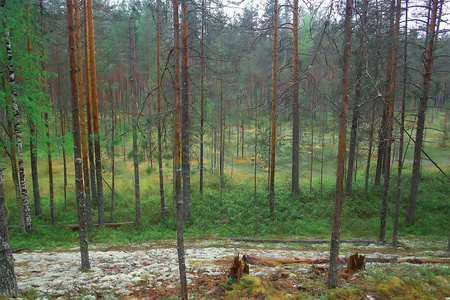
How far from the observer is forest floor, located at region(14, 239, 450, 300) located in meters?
6.61

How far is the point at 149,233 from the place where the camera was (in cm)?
1470

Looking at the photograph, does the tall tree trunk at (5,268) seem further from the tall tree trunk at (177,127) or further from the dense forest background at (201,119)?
the tall tree trunk at (177,127)

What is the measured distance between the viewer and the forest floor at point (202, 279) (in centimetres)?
661

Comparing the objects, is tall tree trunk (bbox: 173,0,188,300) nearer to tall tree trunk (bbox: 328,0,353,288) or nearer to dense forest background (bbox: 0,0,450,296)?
dense forest background (bbox: 0,0,450,296)

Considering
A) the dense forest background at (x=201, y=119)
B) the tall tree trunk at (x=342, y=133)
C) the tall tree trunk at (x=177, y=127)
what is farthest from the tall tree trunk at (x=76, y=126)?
the tall tree trunk at (x=342, y=133)

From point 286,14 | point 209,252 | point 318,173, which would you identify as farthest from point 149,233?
point 286,14

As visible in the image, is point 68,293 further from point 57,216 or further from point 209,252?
point 57,216

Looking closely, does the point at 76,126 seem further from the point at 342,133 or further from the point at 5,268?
the point at 342,133

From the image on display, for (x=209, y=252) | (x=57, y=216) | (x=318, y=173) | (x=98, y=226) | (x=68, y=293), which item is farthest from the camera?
(x=318, y=173)

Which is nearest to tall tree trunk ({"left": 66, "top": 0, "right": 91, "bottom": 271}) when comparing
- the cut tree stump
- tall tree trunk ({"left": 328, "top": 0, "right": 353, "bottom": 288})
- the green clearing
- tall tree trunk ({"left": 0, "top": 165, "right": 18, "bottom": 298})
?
tall tree trunk ({"left": 0, "top": 165, "right": 18, "bottom": 298})

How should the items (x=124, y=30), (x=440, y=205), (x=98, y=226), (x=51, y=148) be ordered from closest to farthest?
(x=51, y=148) → (x=98, y=226) → (x=440, y=205) → (x=124, y=30)

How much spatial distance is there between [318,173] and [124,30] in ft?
98.0

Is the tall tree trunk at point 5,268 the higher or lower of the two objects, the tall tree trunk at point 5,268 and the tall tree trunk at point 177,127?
the lower

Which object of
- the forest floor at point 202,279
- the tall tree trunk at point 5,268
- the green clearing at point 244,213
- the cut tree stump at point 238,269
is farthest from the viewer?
the green clearing at point 244,213
